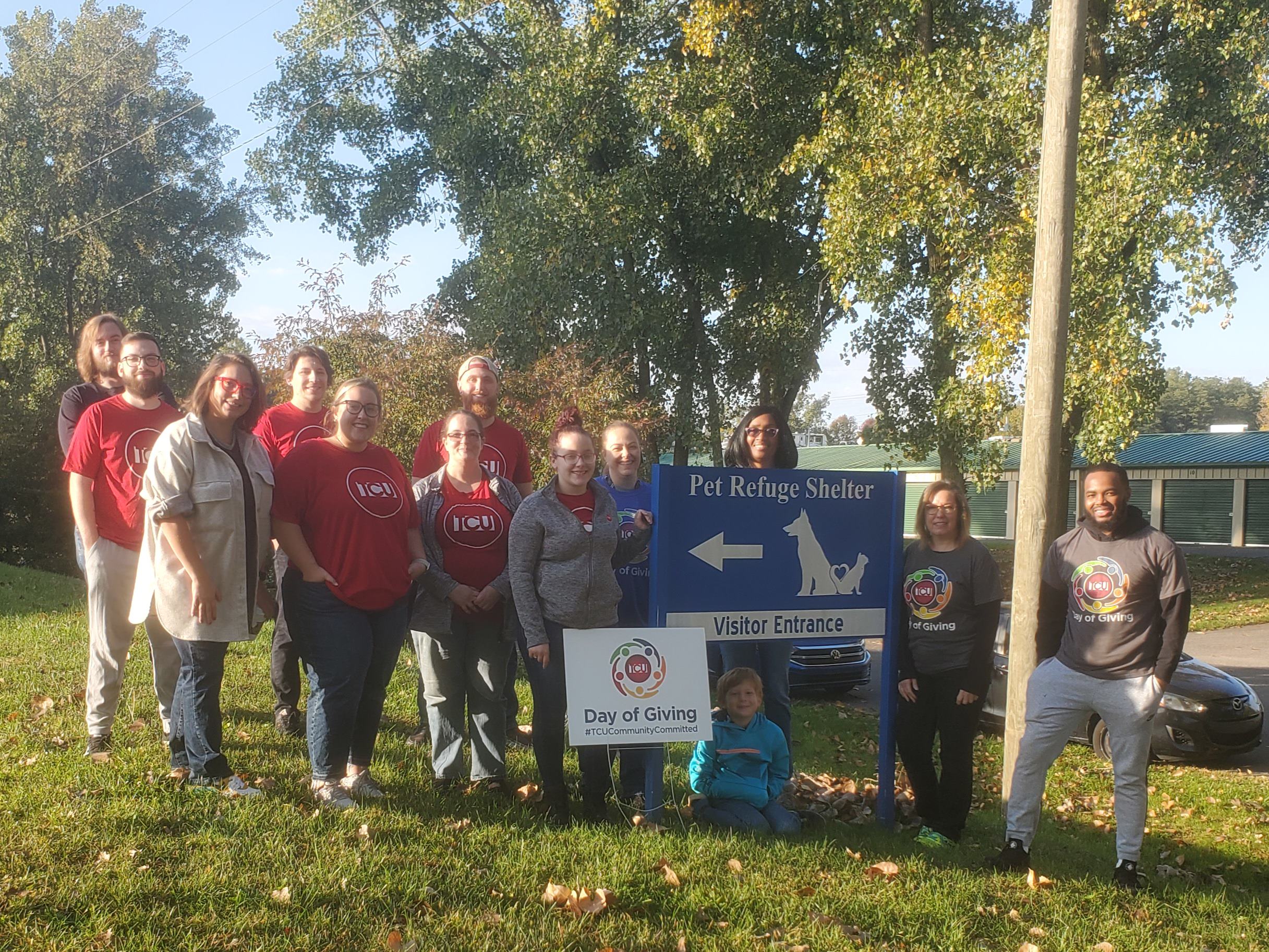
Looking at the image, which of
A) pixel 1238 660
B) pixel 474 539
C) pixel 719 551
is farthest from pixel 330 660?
pixel 1238 660

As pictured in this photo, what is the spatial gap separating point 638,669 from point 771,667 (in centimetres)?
112

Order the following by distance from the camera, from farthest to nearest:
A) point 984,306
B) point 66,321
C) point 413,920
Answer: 1. point 66,321
2. point 984,306
3. point 413,920

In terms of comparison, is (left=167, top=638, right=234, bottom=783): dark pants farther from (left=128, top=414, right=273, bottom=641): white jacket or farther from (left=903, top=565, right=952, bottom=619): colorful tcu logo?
(left=903, top=565, right=952, bottom=619): colorful tcu logo

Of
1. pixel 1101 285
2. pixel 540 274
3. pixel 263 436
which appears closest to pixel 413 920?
pixel 263 436

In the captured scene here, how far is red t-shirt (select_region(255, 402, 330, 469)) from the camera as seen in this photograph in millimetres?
5645

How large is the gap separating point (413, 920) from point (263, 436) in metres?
3.05

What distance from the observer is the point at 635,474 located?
5527 millimetres

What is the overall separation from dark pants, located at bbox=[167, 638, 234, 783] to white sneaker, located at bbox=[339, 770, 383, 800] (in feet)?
1.71

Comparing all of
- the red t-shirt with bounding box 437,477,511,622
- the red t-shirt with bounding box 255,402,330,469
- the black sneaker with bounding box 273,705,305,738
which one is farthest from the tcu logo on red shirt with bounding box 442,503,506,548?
the black sneaker with bounding box 273,705,305,738

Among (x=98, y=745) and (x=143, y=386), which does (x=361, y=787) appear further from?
(x=143, y=386)

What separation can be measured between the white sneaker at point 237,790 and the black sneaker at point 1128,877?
12.9ft

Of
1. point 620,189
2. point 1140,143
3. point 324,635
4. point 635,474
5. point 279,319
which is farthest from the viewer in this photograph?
point 620,189

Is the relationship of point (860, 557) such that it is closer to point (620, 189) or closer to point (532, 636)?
point (532, 636)

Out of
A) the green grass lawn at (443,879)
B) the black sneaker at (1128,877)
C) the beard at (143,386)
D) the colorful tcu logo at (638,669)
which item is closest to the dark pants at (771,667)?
the green grass lawn at (443,879)
